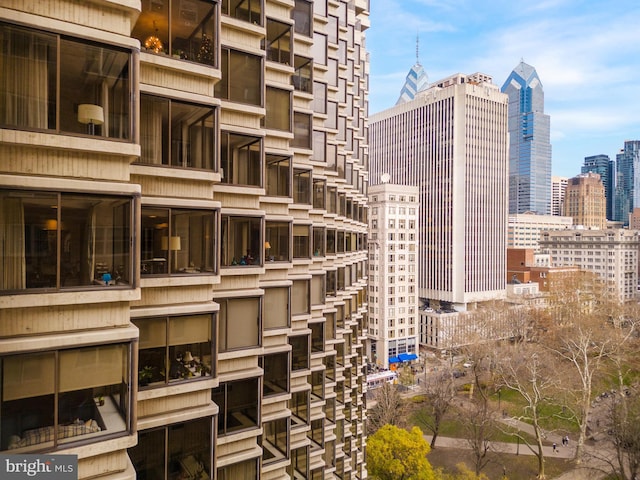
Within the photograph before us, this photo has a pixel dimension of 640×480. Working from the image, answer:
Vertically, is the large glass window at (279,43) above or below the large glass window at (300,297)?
above

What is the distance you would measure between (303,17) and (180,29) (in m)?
10.3

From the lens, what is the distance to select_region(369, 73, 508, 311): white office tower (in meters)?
111

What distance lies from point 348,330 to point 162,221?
18891 mm

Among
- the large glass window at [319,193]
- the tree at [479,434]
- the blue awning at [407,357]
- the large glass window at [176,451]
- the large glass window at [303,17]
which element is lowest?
the blue awning at [407,357]

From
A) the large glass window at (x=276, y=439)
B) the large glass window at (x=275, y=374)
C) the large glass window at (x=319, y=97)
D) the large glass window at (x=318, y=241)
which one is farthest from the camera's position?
the large glass window at (x=319, y=97)

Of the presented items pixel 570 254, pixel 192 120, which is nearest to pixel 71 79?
pixel 192 120

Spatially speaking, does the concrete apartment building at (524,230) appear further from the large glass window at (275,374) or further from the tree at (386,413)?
the large glass window at (275,374)

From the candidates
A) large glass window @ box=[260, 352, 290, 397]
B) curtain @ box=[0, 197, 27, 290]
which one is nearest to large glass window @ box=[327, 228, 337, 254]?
large glass window @ box=[260, 352, 290, 397]

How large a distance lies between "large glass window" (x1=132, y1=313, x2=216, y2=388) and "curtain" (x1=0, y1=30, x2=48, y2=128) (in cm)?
500

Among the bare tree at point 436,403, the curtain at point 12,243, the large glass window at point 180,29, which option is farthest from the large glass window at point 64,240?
the bare tree at point 436,403

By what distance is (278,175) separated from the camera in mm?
17141

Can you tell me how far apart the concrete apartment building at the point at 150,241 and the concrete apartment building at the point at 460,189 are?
3746 inches

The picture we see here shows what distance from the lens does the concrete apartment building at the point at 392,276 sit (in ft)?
299

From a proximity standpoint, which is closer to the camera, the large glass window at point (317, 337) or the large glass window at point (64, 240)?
the large glass window at point (64, 240)
